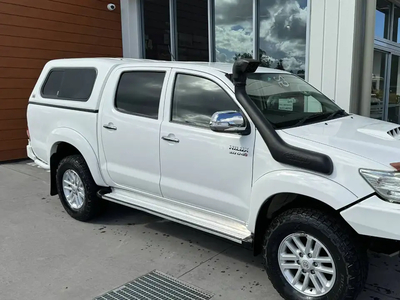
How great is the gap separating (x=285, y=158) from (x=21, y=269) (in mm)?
2808

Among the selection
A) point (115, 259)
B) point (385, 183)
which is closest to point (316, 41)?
point (385, 183)

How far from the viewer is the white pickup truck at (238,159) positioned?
2750 millimetres

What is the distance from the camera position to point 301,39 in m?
7.14

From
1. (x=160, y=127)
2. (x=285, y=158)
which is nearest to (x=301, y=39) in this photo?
(x=160, y=127)

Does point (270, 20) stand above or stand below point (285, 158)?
above

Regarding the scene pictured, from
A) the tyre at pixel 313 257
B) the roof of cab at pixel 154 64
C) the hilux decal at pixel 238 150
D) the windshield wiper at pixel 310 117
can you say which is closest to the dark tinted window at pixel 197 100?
the roof of cab at pixel 154 64

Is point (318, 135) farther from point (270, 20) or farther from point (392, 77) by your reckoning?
point (392, 77)

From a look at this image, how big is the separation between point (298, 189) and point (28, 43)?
304 inches

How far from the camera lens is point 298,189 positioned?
290 cm

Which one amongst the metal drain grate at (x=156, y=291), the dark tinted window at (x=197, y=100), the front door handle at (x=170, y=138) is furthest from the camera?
the front door handle at (x=170, y=138)

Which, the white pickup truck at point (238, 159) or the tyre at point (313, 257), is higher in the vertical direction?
the white pickup truck at point (238, 159)

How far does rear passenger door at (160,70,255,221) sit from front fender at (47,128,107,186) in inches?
43.3

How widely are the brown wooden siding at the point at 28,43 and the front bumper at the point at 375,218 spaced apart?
25.7ft

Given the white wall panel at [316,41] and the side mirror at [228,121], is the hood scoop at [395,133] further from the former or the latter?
the white wall panel at [316,41]
